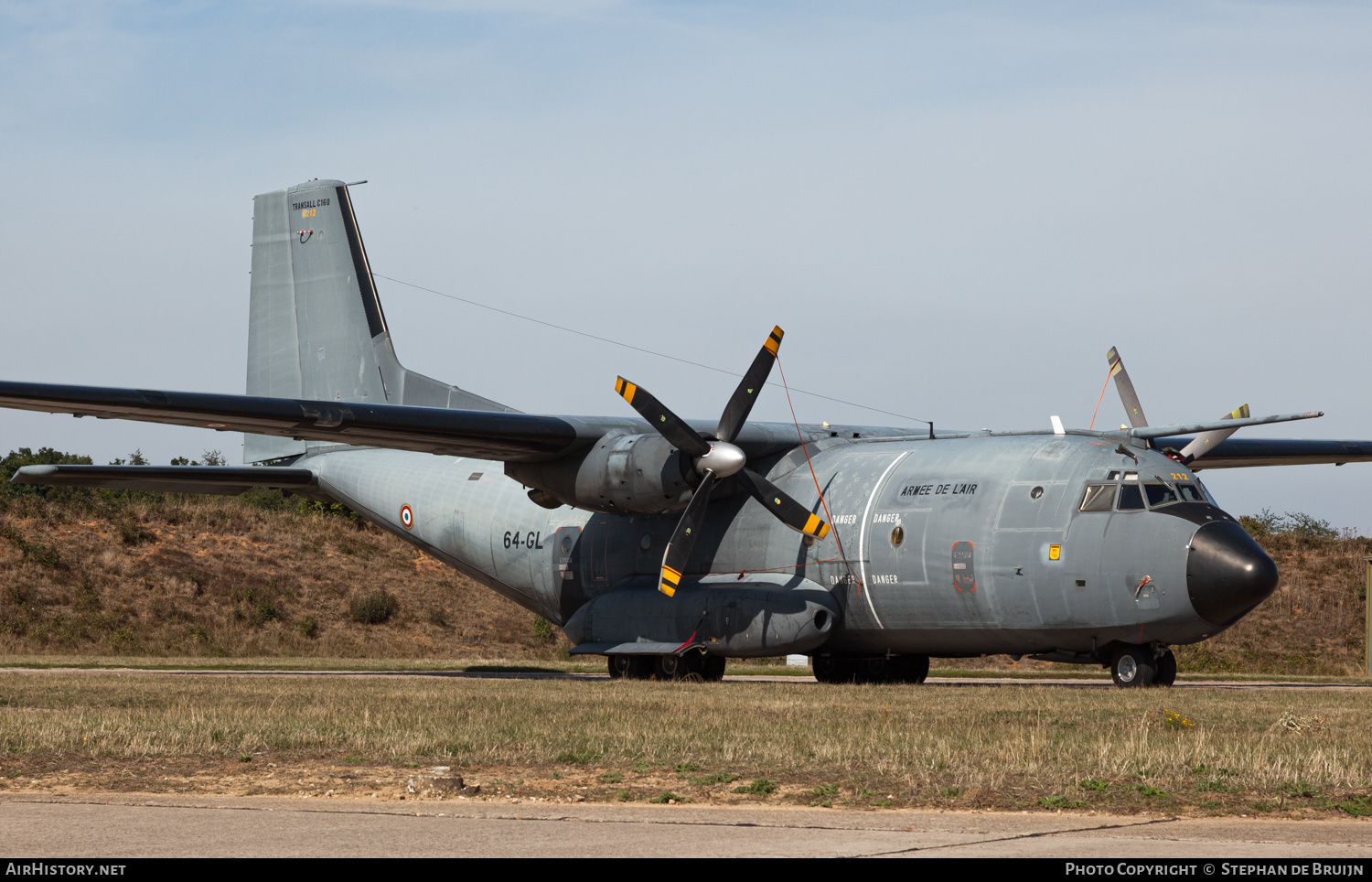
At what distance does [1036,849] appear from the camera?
24.1 ft

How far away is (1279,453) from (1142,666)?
969cm

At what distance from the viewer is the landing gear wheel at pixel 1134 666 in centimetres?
2050

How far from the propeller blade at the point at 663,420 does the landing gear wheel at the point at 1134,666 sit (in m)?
6.90

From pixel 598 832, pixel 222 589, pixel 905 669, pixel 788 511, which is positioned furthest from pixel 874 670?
pixel 222 589

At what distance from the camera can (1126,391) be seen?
23.2m

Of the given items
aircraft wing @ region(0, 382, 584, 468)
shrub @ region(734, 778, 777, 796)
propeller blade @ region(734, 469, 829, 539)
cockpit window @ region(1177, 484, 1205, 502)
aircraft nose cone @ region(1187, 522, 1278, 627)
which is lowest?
shrub @ region(734, 778, 777, 796)

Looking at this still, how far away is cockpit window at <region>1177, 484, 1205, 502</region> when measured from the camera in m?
20.1

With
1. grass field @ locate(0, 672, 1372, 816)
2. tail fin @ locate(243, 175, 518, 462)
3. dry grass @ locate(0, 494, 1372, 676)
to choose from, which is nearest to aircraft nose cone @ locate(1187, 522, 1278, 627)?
grass field @ locate(0, 672, 1372, 816)

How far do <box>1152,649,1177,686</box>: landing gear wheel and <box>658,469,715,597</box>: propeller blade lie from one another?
7.20m

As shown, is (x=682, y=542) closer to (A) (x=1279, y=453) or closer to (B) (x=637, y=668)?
(B) (x=637, y=668)

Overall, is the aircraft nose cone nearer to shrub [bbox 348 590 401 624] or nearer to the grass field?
the grass field

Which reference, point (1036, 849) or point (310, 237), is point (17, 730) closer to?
point (1036, 849)

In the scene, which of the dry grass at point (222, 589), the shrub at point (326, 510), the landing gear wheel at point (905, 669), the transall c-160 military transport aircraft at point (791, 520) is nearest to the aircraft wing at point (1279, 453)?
the transall c-160 military transport aircraft at point (791, 520)

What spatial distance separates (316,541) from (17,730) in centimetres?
3946
